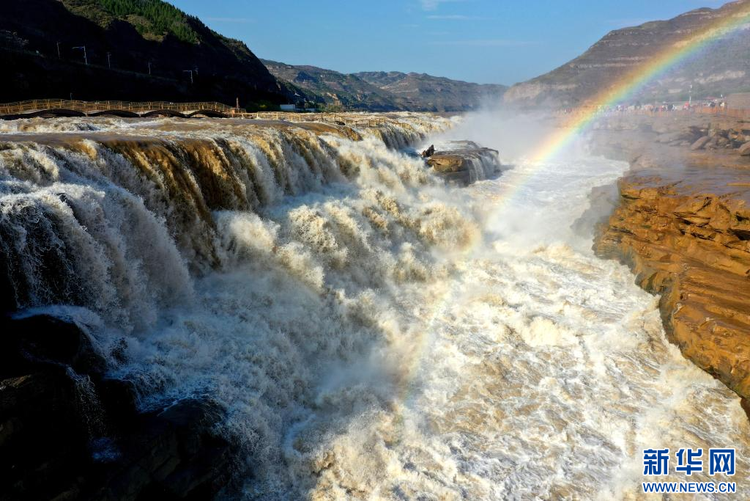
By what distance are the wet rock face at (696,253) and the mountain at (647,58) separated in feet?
297

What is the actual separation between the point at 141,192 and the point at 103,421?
4851 millimetres

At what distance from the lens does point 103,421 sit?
16.3 ft

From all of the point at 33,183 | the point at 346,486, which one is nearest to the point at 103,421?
the point at 346,486

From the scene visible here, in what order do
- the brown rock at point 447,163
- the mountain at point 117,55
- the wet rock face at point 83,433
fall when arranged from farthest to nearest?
the mountain at point 117,55, the brown rock at point 447,163, the wet rock face at point 83,433

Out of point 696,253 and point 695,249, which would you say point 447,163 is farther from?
point 696,253

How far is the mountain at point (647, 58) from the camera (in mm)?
96000

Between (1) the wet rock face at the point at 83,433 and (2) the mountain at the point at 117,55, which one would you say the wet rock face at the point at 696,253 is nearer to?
(1) the wet rock face at the point at 83,433

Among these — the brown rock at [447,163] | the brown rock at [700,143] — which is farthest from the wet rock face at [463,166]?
the brown rock at [700,143]

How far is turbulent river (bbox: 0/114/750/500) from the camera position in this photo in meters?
5.91

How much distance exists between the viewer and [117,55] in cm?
5947

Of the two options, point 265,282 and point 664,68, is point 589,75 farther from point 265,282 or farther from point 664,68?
point 265,282

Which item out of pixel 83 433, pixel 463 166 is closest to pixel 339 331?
pixel 83 433

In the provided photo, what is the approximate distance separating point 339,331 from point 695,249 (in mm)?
7379

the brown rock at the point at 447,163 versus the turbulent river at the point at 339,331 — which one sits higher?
the brown rock at the point at 447,163
